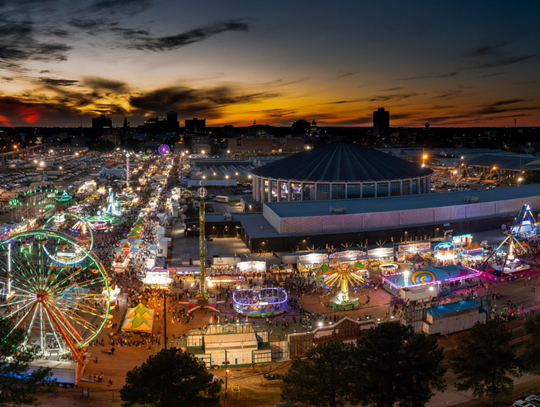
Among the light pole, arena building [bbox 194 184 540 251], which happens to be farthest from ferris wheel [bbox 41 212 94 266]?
the light pole

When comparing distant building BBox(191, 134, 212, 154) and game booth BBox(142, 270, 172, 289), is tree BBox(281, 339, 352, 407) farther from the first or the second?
distant building BBox(191, 134, 212, 154)

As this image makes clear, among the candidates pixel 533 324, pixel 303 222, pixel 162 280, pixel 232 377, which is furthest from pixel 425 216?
pixel 232 377

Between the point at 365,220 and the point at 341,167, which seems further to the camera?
the point at 341,167

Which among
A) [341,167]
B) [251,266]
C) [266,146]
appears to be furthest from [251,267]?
[266,146]

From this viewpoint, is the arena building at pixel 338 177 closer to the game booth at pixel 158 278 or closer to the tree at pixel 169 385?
the game booth at pixel 158 278

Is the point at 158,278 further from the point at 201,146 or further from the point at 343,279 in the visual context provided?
the point at 201,146

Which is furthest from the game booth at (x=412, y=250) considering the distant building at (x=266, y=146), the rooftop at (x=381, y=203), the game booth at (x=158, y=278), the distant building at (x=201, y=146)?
the distant building at (x=201, y=146)

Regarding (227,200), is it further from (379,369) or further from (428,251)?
(379,369)
